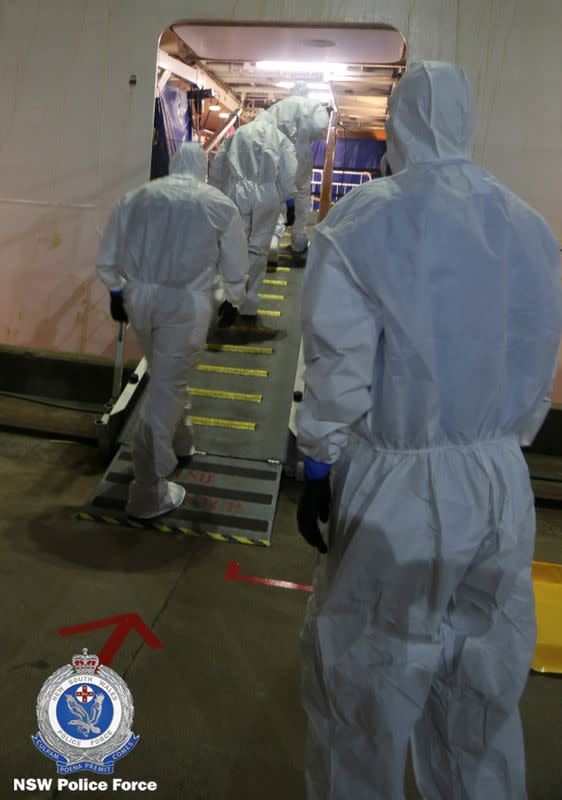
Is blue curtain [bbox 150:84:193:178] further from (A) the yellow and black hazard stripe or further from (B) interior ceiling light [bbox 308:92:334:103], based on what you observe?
(A) the yellow and black hazard stripe

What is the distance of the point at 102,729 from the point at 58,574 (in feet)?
4.21

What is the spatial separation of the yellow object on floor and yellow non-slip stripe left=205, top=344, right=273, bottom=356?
2.73 metres

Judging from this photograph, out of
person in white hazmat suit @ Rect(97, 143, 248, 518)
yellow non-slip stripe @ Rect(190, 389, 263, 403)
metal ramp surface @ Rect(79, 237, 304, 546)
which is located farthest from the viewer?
yellow non-slip stripe @ Rect(190, 389, 263, 403)

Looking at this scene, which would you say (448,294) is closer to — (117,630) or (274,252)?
(117,630)

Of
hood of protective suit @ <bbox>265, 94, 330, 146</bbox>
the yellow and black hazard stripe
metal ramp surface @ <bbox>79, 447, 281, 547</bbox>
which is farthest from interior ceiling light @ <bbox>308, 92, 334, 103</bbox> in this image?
the yellow and black hazard stripe

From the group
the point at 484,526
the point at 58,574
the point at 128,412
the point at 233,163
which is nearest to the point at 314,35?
the point at 233,163

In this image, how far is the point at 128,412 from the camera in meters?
4.64

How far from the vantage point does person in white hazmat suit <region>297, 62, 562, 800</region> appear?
1.42m

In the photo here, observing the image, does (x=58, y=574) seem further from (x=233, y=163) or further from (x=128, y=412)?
(x=233, y=163)

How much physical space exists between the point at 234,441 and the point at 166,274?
143 cm

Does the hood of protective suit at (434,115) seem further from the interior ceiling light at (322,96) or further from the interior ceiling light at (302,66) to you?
the interior ceiling light at (322,96)

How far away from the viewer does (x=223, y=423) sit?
4.43 m

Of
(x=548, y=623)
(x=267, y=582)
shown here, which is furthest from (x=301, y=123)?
(x=548, y=623)

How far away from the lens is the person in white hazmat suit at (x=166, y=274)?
3.31 metres
